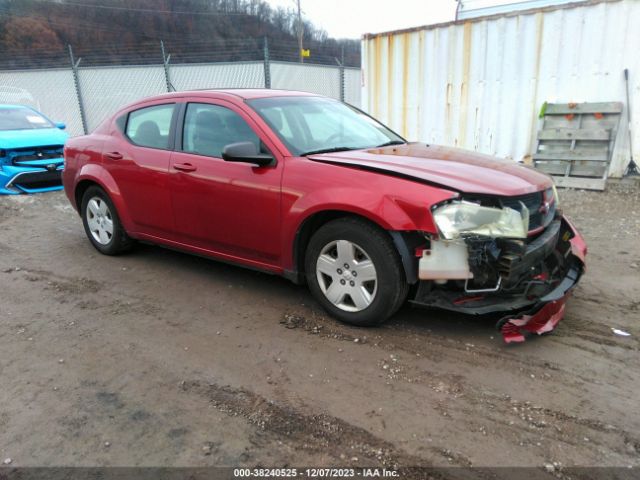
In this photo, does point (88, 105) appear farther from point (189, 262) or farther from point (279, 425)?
point (279, 425)

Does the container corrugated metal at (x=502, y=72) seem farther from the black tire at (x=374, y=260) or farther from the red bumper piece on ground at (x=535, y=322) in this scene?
the black tire at (x=374, y=260)

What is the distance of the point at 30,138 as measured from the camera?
8.38m

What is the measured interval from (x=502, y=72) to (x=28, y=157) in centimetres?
814

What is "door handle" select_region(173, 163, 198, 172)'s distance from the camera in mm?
Answer: 4084

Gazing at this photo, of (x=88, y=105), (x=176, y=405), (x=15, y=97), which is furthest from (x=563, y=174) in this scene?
(x=15, y=97)

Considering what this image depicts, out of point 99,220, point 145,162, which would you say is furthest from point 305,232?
point 99,220

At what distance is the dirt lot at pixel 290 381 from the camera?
236 centimetres

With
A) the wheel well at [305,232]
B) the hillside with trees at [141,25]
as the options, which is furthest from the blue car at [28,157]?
the hillside with trees at [141,25]

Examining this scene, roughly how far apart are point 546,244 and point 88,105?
15.0 meters

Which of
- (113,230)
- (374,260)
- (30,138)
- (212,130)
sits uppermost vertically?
(212,130)

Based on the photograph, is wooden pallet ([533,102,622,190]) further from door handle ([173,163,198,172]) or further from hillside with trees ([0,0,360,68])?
hillside with trees ([0,0,360,68])

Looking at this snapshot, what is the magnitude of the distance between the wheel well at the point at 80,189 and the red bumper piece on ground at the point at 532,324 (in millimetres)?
4139

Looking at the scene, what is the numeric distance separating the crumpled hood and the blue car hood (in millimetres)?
→ 6755

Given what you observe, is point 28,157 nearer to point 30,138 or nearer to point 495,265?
point 30,138
